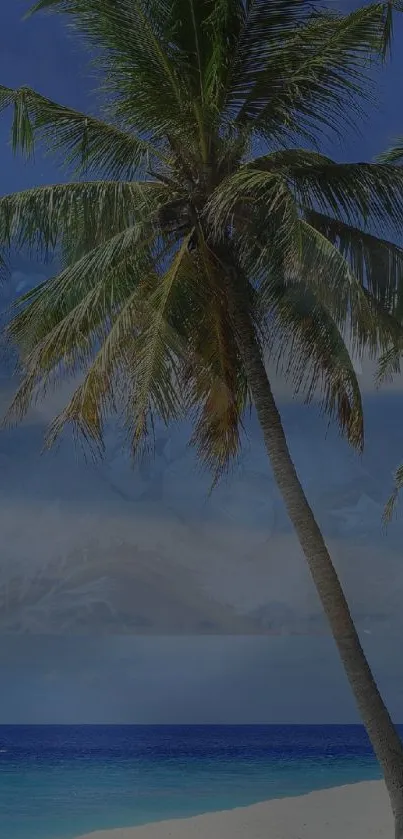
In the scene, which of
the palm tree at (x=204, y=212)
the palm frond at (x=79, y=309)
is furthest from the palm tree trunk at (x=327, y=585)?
the palm frond at (x=79, y=309)

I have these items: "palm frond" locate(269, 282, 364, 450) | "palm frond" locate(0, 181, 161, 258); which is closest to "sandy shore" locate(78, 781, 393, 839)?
"palm frond" locate(269, 282, 364, 450)

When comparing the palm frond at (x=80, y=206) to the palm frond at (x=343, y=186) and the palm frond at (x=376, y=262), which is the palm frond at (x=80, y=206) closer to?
the palm frond at (x=343, y=186)

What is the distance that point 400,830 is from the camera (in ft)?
24.5

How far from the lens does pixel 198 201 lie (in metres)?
9.04

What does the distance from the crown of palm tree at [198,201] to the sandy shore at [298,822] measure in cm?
1437

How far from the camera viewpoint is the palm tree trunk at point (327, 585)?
770 cm

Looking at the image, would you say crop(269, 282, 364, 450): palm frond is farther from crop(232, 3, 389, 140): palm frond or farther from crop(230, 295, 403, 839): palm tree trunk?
crop(232, 3, 389, 140): palm frond

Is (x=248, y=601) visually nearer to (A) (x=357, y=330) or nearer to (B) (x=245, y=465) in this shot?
(B) (x=245, y=465)

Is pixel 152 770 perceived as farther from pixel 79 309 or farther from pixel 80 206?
pixel 79 309

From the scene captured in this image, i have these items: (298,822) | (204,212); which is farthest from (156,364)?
(298,822)

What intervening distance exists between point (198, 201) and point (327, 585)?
10.6 ft

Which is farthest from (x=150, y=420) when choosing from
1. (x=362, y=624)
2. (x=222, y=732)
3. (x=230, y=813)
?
(x=222, y=732)

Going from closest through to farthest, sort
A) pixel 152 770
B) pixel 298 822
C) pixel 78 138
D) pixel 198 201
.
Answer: pixel 198 201 < pixel 78 138 < pixel 298 822 < pixel 152 770

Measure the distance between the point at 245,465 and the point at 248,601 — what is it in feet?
18.2
